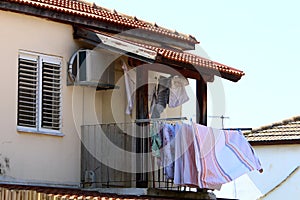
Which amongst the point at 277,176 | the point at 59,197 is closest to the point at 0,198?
the point at 59,197

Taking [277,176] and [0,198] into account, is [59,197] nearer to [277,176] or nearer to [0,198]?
[0,198]

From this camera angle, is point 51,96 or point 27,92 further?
point 51,96

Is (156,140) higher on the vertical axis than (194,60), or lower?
lower

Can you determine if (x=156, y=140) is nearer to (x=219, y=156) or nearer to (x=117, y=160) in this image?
(x=117, y=160)

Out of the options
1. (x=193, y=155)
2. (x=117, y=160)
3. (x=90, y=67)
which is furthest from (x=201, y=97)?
(x=90, y=67)

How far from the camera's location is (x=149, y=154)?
18.4m

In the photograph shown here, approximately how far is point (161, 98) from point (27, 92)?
346 cm

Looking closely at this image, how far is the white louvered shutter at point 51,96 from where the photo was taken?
18109 millimetres

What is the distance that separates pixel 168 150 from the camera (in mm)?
18141

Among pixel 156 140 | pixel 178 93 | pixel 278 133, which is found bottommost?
pixel 156 140

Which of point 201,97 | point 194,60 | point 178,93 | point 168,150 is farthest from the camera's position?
point 178,93

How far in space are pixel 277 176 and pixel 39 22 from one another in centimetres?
1321

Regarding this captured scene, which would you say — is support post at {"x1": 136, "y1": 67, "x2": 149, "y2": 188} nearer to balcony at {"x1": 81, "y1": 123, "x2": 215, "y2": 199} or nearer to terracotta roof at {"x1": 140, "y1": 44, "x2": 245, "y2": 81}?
balcony at {"x1": 81, "y1": 123, "x2": 215, "y2": 199}

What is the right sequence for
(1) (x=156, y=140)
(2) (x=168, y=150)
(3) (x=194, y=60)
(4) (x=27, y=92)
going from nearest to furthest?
(4) (x=27, y=92)
(1) (x=156, y=140)
(2) (x=168, y=150)
(3) (x=194, y=60)
